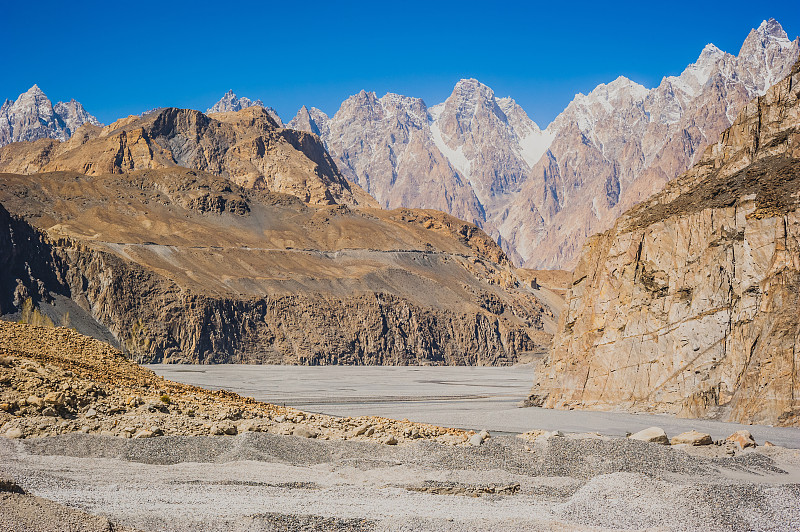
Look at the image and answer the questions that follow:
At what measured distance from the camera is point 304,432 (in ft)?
86.2

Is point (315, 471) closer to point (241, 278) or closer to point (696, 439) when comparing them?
point (696, 439)

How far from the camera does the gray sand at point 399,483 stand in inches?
626

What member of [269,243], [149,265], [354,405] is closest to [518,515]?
[354,405]

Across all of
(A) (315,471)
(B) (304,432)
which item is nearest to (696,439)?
(A) (315,471)

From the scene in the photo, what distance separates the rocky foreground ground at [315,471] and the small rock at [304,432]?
0.07 metres

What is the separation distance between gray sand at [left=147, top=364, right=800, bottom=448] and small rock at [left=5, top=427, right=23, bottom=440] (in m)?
21.9

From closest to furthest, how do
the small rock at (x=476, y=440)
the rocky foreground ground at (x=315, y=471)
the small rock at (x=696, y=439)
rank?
the rocky foreground ground at (x=315, y=471), the small rock at (x=696, y=439), the small rock at (x=476, y=440)

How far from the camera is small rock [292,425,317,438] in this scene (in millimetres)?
26109

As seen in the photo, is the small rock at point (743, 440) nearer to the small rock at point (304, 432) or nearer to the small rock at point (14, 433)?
the small rock at point (304, 432)

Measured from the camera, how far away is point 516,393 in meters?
69.4

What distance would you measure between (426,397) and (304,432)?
40146 millimetres

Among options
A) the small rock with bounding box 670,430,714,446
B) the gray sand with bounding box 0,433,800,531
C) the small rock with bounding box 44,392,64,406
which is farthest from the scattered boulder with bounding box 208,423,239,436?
the small rock with bounding box 670,430,714,446

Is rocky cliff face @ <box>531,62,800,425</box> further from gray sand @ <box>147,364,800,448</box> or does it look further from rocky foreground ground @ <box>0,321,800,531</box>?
rocky foreground ground @ <box>0,321,800,531</box>

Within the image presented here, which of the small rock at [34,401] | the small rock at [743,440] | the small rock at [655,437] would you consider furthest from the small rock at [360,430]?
the small rock at [743,440]
